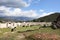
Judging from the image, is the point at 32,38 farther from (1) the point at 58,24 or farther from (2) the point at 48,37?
(1) the point at 58,24

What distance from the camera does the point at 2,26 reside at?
56.5 meters

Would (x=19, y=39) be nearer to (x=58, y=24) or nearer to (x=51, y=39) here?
(x=51, y=39)

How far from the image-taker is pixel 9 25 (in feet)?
199

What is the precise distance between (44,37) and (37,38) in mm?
1210

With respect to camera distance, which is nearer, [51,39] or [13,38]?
[51,39]

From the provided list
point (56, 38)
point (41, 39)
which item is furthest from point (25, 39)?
point (56, 38)

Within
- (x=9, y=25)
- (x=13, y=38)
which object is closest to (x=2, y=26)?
(x=9, y=25)

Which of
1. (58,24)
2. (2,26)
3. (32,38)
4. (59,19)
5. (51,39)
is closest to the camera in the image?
(51,39)

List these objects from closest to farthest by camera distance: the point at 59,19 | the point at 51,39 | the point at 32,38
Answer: the point at 51,39, the point at 32,38, the point at 59,19

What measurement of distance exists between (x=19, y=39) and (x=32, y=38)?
2.52 meters

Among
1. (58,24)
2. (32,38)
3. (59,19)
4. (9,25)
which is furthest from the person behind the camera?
(9,25)

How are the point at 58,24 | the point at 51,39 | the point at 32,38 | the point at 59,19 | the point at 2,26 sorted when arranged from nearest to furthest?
the point at 51,39
the point at 32,38
the point at 58,24
the point at 59,19
the point at 2,26

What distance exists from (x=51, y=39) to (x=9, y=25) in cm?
3215

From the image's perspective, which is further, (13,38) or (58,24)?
(58,24)
